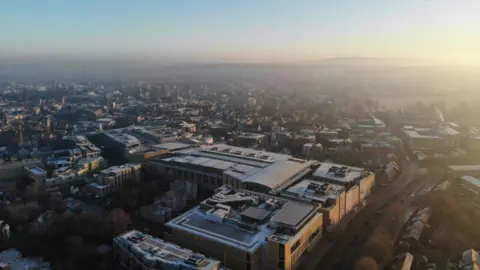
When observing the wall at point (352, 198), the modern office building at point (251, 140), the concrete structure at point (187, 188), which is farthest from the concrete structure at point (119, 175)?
the wall at point (352, 198)

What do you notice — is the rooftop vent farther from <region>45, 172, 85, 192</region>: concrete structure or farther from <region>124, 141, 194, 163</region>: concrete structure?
<region>124, 141, 194, 163</region>: concrete structure

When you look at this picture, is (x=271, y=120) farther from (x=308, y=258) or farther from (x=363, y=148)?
(x=308, y=258)

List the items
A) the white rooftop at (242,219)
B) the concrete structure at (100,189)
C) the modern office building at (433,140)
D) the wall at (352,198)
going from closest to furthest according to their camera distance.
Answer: the white rooftop at (242,219)
the wall at (352,198)
the concrete structure at (100,189)
the modern office building at (433,140)

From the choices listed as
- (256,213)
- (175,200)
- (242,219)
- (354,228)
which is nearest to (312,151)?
(354,228)

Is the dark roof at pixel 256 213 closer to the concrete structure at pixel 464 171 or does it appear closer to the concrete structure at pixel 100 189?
the concrete structure at pixel 100 189

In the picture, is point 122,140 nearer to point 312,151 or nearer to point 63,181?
point 63,181

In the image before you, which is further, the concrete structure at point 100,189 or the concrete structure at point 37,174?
the concrete structure at point 37,174
